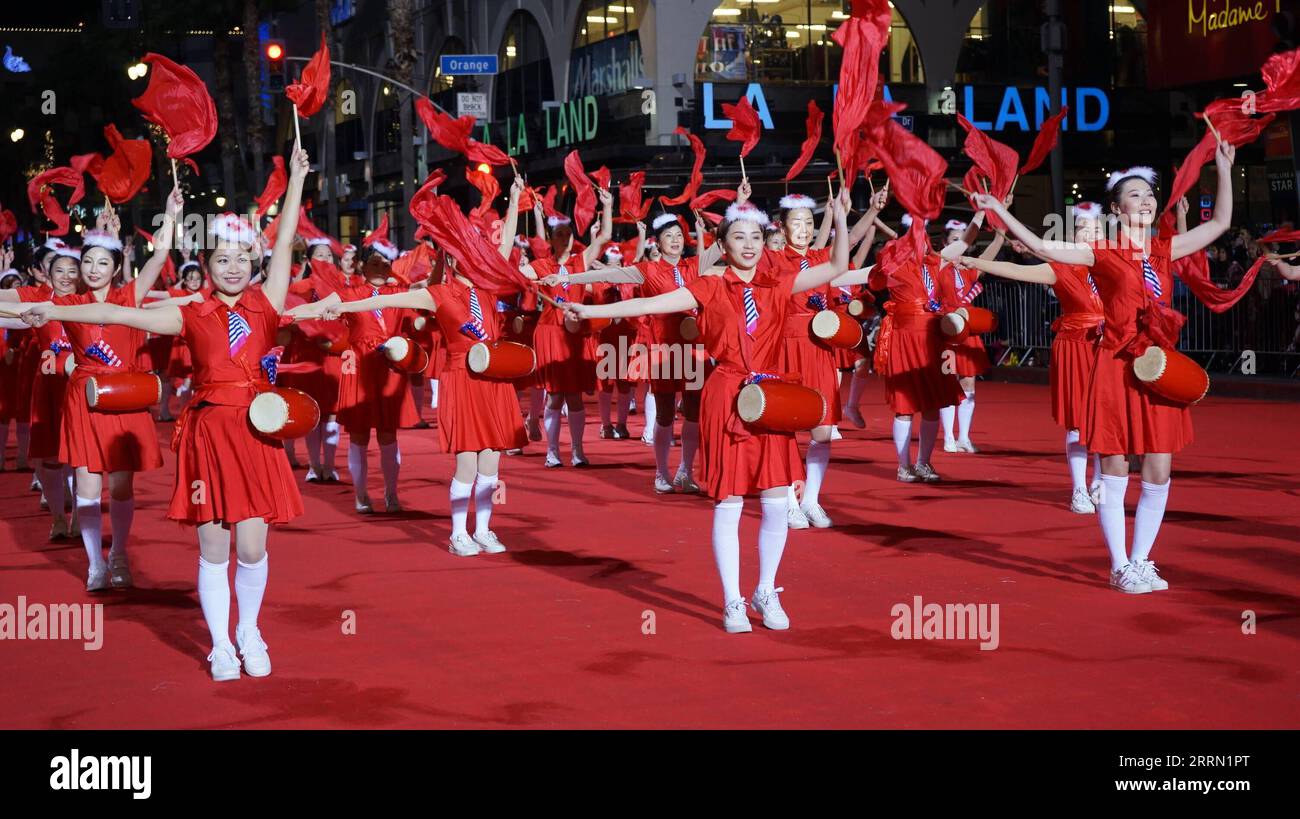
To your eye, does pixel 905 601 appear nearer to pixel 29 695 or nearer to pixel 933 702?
pixel 933 702

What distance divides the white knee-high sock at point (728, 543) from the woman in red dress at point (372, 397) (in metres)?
4.48

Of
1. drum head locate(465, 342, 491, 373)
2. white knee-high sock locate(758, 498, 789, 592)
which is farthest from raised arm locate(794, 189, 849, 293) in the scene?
drum head locate(465, 342, 491, 373)

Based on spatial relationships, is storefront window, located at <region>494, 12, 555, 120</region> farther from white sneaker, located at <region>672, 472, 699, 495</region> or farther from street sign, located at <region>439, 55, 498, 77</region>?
white sneaker, located at <region>672, 472, 699, 495</region>

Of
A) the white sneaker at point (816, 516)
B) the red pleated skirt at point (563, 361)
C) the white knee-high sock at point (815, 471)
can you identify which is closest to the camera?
the white sneaker at point (816, 516)

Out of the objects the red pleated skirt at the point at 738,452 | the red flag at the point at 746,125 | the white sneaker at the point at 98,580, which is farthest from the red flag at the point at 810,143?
the white sneaker at the point at 98,580

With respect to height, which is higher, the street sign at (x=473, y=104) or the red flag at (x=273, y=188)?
the street sign at (x=473, y=104)

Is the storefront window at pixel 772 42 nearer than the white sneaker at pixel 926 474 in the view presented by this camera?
No

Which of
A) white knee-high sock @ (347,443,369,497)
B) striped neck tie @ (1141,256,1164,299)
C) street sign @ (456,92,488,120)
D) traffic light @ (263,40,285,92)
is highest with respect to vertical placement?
traffic light @ (263,40,285,92)

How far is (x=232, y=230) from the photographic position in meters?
6.62

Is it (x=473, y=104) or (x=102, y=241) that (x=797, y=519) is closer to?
(x=102, y=241)

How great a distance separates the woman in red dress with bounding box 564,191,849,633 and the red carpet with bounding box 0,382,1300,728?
0.34 m

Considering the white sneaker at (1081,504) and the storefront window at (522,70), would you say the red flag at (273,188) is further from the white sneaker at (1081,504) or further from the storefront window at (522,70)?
the storefront window at (522,70)

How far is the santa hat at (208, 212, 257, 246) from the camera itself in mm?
6617

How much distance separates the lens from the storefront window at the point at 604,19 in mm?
35500
